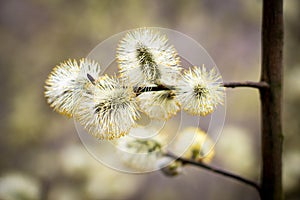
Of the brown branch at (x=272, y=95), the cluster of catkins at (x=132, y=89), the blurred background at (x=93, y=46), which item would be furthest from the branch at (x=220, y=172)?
the blurred background at (x=93, y=46)

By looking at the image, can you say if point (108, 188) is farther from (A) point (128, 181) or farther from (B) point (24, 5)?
(B) point (24, 5)

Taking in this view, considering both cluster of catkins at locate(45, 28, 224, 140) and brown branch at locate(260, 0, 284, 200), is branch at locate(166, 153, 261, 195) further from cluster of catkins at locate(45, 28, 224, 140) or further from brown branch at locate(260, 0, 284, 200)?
cluster of catkins at locate(45, 28, 224, 140)

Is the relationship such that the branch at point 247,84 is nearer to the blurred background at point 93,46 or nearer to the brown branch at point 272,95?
the brown branch at point 272,95

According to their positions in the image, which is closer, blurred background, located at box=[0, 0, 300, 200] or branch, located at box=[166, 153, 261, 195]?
branch, located at box=[166, 153, 261, 195]

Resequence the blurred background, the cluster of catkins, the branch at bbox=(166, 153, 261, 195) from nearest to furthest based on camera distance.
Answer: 1. the cluster of catkins
2. the branch at bbox=(166, 153, 261, 195)
3. the blurred background

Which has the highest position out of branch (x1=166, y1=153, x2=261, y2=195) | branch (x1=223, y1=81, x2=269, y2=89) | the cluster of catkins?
branch (x1=223, y1=81, x2=269, y2=89)

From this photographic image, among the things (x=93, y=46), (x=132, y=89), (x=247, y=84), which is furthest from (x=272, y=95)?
(x=93, y=46)

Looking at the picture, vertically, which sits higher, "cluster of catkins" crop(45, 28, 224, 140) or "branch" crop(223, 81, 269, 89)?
"branch" crop(223, 81, 269, 89)

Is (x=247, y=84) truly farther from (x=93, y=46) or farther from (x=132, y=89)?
(x=93, y=46)

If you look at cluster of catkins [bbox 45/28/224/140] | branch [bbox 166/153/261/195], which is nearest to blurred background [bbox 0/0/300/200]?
branch [bbox 166/153/261/195]
